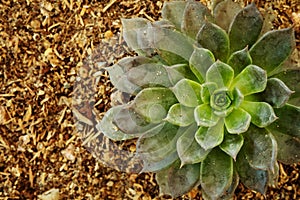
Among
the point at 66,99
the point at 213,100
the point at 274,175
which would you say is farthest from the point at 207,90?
the point at 66,99

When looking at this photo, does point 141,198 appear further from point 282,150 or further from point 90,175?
point 282,150

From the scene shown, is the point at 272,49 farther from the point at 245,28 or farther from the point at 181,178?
the point at 181,178

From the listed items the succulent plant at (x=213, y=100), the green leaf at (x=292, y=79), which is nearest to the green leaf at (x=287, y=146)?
the succulent plant at (x=213, y=100)

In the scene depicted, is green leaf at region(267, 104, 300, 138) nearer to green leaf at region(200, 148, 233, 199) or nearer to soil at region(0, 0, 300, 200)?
green leaf at region(200, 148, 233, 199)

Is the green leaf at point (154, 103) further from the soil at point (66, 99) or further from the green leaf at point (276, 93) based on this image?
the soil at point (66, 99)

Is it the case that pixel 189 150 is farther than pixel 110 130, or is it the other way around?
pixel 110 130

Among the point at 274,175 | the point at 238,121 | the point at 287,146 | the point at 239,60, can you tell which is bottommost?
the point at 274,175

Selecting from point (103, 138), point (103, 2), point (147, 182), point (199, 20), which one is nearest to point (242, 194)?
point (147, 182)
